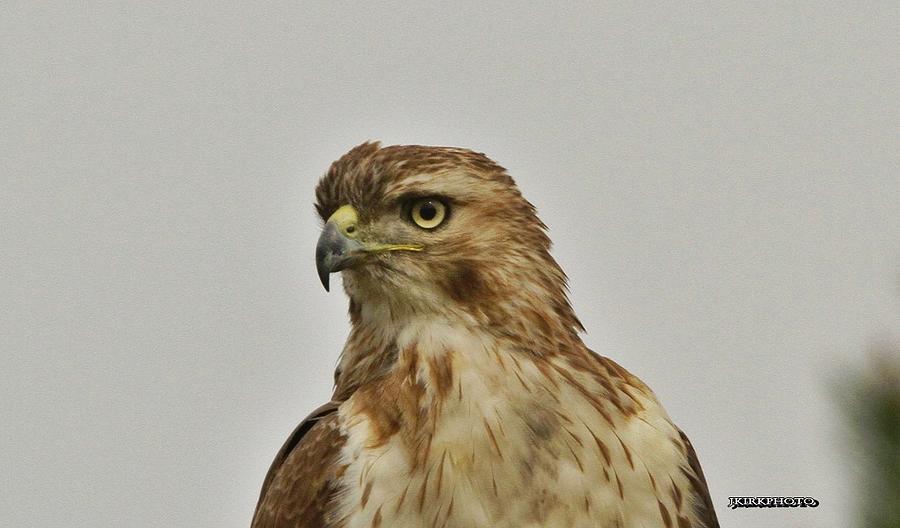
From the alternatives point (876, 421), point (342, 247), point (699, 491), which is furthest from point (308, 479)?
point (876, 421)

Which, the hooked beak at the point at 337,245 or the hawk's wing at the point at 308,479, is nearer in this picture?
the hawk's wing at the point at 308,479

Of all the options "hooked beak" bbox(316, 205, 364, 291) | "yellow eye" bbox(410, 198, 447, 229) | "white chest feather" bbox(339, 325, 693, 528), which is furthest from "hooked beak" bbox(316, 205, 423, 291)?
"white chest feather" bbox(339, 325, 693, 528)

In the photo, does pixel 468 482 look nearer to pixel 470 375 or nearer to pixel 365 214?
pixel 470 375

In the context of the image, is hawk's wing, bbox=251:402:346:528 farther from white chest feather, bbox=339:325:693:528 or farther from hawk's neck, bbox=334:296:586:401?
hawk's neck, bbox=334:296:586:401

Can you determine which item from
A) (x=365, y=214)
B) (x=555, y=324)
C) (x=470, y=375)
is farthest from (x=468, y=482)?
(x=365, y=214)

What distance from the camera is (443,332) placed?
552 centimetres

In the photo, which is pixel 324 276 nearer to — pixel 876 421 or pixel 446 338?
pixel 446 338

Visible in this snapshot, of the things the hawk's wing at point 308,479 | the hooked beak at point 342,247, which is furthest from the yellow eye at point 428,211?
Answer: the hawk's wing at point 308,479

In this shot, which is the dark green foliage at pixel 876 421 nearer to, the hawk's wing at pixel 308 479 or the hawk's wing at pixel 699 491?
the hawk's wing at pixel 699 491

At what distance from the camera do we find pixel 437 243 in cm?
563

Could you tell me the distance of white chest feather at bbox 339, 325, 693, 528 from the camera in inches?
199

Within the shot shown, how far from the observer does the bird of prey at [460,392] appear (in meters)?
5.11

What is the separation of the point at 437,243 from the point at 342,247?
40cm

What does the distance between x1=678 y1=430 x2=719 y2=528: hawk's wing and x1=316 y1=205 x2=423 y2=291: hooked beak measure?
141cm
